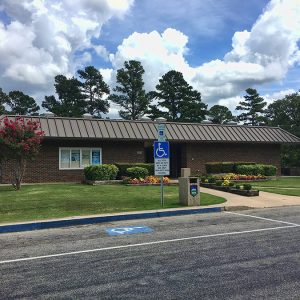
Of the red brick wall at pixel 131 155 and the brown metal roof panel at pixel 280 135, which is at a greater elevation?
the brown metal roof panel at pixel 280 135

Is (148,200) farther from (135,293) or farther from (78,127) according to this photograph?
(78,127)

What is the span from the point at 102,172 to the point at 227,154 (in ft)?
35.3

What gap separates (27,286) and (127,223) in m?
5.67

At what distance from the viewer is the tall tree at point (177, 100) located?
203 feet

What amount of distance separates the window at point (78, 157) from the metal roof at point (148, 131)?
4.29 ft

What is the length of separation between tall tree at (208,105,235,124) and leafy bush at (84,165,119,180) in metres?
54.3

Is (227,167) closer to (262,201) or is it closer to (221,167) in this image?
(221,167)

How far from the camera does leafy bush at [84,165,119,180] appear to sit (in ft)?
72.9

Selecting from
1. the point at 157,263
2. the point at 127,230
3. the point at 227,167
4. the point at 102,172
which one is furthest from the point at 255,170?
the point at 157,263

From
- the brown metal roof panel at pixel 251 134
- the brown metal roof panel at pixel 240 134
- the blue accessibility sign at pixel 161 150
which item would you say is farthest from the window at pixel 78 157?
the blue accessibility sign at pixel 161 150

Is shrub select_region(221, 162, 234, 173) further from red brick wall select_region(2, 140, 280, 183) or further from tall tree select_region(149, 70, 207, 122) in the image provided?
tall tree select_region(149, 70, 207, 122)

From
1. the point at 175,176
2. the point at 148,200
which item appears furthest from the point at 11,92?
the point at 148,200

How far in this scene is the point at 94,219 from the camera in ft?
36.9

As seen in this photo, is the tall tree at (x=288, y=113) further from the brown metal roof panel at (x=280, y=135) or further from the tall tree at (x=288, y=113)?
the brown metal roof panel at (x=280, y=135)
